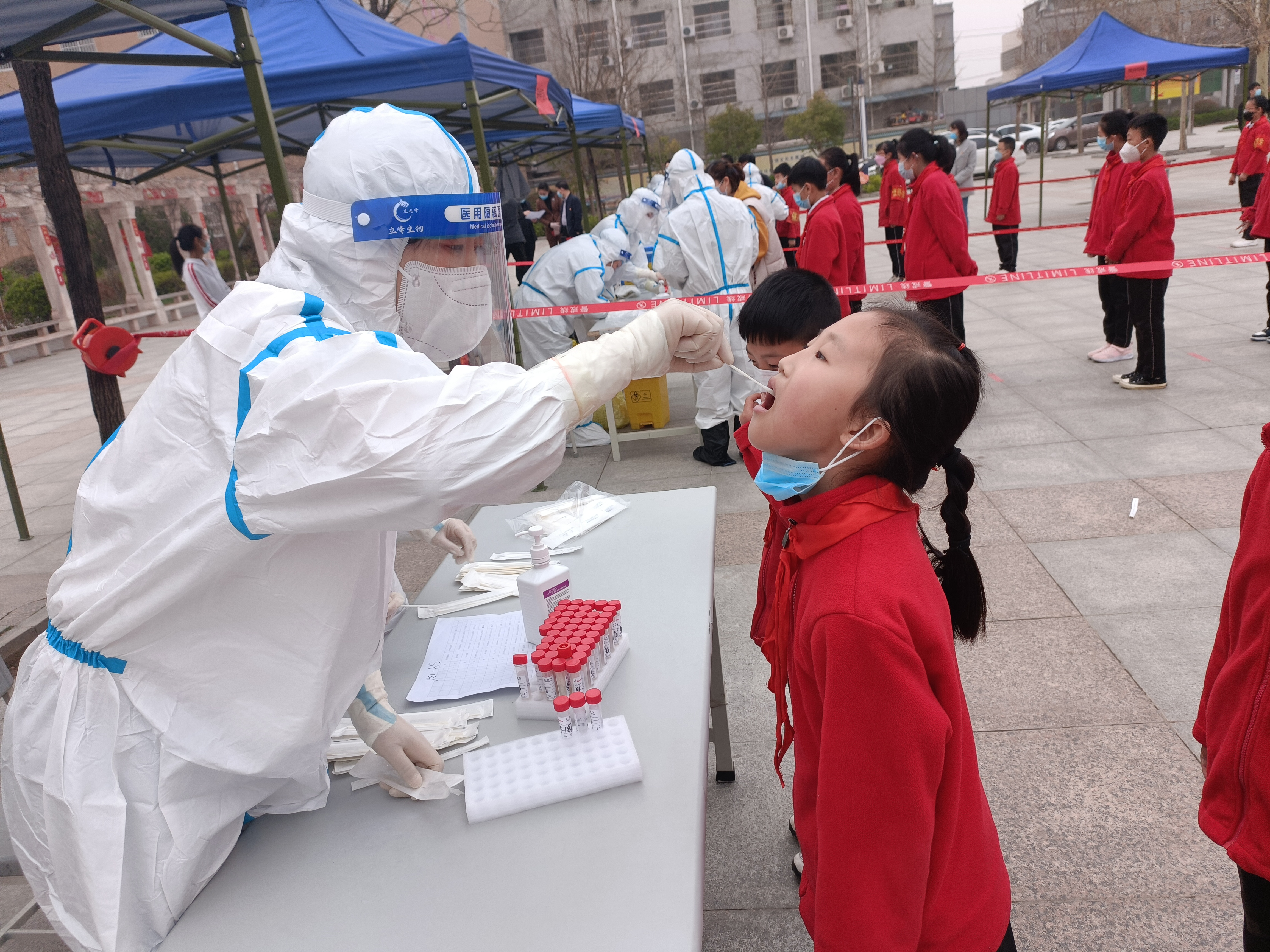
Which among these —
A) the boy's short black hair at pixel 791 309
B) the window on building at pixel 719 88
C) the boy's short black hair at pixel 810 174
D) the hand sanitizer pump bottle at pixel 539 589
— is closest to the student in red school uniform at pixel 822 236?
the boy's short black hair at pixel 810 174

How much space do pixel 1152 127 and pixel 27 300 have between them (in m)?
17.3

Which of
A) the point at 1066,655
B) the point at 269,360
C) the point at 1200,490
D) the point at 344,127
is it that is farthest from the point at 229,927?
the point at 1200,490

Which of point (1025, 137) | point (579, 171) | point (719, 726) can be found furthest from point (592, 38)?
point (719, 726)

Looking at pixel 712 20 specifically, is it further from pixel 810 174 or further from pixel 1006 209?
pixel 810 174

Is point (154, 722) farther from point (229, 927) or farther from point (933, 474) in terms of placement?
point (933, 474)

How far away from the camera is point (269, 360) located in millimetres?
1207

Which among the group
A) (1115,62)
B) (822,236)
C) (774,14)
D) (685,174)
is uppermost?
(774,14)

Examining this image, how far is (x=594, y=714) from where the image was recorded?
155 centimetres

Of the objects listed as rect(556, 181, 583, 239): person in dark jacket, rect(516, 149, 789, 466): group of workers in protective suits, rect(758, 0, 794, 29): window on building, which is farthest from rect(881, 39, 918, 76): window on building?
rect(516, 149, 789, 466): group of workers in protective suits

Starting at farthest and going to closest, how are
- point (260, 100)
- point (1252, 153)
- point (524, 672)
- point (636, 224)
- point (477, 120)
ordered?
point (1252, 153) < point (636, 224) < point (477, 120) < point (260, 100) < point (524, 672)

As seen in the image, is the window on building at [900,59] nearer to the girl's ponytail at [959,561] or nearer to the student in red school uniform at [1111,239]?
the student in red school uniform at [1111,239]

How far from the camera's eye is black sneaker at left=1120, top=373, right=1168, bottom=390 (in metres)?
5.89

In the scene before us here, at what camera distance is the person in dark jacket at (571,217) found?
14.1 m

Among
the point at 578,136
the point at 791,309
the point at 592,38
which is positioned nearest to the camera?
the point at 791,309
